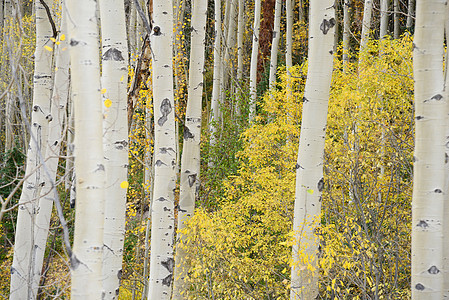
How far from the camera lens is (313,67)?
3.54 m

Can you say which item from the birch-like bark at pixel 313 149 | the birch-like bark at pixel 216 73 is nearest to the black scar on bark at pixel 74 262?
the birch-like bark at pixel 313 149

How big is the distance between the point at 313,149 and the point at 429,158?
1.04 meters

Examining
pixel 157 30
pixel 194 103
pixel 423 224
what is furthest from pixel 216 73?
pixel 423 224

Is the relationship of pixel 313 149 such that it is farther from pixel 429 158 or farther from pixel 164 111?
pixel 164 111

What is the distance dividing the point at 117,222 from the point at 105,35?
1.52 metres

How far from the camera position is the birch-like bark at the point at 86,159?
1654 millimetres

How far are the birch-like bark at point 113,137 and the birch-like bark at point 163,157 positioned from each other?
380 millimetres

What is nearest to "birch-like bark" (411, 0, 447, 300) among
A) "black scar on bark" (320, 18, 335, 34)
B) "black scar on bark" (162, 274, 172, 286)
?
"black scar on bark" (320, 18, 335, 34)

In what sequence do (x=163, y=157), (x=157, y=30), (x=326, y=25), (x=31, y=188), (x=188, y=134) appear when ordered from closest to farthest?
(x=326, y=25)
(x=163, y=157)
(x=157, y=30)
(x=31, y=188)
(x=188, y=134)

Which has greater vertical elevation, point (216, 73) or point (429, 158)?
point (216, 73)

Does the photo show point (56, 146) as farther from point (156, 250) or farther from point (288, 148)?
point (288, 148)

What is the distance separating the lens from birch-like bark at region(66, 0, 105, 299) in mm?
1654

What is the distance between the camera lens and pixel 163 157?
3598 mm

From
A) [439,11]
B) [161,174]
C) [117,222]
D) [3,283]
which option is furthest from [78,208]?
[3,283]
